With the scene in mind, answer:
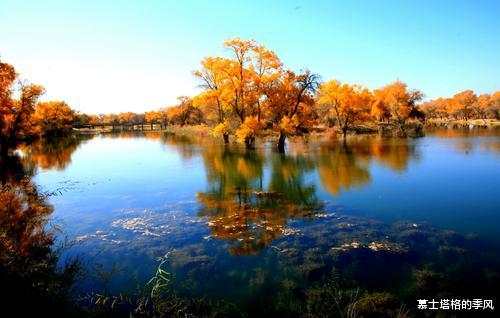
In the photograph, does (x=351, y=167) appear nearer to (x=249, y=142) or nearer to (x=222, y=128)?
(x=249, y=142)

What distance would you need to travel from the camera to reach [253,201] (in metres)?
17.9

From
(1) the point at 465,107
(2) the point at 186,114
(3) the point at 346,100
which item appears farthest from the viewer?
(2) the point at 186,114

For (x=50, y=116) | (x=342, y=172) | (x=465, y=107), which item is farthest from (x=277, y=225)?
(x=465, y=107)

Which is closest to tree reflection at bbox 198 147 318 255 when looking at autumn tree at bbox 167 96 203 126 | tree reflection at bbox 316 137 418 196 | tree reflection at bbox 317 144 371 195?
tree reflection at bbox 317 144 371 195

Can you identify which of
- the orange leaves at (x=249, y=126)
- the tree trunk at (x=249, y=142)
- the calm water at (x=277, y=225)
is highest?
the orange leaves at (x=249, y=126)

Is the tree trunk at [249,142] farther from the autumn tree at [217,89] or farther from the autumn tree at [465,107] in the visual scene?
the autumn tree at [465,107]

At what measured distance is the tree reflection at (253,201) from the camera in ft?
41.6

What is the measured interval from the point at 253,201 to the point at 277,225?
4.36 m

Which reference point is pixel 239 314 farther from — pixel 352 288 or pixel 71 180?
pixel 71 180

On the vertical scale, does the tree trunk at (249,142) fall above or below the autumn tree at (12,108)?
below

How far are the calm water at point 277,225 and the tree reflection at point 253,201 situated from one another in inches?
3.3

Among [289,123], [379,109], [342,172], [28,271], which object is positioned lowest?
[342,172]

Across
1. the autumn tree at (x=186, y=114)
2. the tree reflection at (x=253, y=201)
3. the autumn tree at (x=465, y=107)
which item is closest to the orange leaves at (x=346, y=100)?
the tree reflection at (x=253, y=201)

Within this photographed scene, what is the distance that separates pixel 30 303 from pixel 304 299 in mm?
6148
